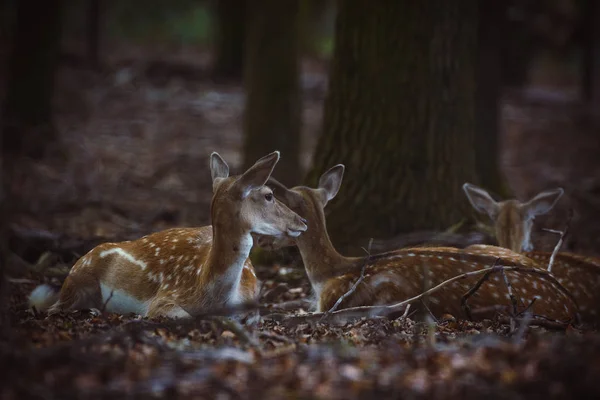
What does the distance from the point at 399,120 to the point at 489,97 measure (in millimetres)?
3378

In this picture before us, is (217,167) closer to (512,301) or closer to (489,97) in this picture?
(512,301)

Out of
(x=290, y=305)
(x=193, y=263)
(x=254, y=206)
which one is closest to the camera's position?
(x=254, y=206)

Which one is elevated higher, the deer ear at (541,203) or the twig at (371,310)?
the deer ear at (541,203)

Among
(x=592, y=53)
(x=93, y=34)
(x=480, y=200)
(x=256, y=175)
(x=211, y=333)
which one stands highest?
(x=592, y=53)

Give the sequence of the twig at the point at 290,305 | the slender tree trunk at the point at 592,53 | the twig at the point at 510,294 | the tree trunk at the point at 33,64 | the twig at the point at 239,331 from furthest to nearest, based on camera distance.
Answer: the slender tree trunk at the point at 592,53 < the tree trunk at the point at 33,64 < the twig at the point at 290,305 < the twig at the point at 510,294 < the twig at the point at 239,331

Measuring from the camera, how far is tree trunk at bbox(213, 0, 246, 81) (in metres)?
23.5

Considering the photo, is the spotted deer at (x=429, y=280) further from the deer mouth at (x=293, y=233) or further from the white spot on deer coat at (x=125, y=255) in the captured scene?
the white spot on deer coat at (x=125, y=255)

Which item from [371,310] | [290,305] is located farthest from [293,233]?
[290,305]

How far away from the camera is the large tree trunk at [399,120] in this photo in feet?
25.1

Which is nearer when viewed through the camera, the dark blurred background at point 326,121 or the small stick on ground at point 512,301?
the small stick on ground at point 512,301

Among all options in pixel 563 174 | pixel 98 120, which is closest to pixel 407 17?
pixel 563 174

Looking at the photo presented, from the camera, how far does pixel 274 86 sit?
11.7m

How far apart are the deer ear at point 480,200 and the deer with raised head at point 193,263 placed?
1963 millimetres

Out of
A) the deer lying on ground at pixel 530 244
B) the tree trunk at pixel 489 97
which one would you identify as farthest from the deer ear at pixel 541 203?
the tree trunk at pixel 489 97
